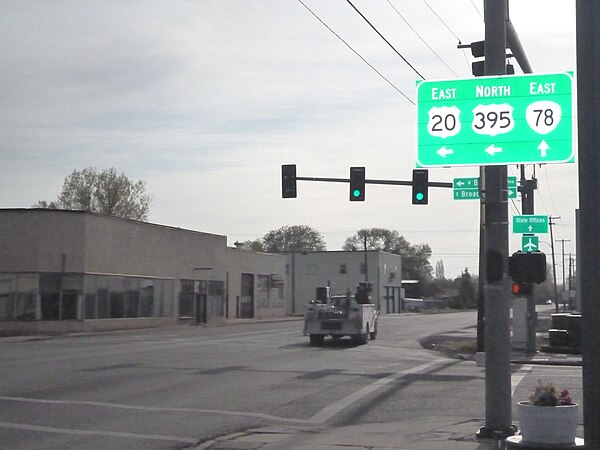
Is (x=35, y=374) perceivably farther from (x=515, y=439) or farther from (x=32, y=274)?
(x=32, y=274)

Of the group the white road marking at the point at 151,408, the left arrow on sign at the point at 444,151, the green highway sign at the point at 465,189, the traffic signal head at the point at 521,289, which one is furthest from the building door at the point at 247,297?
the left arrow on sign at the point at 444,151

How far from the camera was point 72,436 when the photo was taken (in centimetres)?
1215

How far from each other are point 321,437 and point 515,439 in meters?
3.20

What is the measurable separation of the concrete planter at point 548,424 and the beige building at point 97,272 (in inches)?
1602

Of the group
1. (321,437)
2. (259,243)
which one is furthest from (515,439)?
(259,243)

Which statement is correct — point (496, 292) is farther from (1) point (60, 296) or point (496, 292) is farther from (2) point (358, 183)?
(1) point (60, 296)

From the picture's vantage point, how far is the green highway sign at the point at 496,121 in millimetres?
11578

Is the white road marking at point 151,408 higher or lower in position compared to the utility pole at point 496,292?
lower

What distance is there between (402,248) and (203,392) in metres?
151

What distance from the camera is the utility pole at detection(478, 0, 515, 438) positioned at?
11.5 meters

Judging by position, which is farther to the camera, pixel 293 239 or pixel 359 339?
pixel 293 239

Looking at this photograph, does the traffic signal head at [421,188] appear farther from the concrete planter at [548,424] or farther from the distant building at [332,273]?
the distant building at [332,273]

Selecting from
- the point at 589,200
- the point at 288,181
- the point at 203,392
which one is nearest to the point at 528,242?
the point at 288,181

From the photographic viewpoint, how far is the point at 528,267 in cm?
1128
